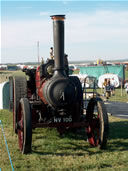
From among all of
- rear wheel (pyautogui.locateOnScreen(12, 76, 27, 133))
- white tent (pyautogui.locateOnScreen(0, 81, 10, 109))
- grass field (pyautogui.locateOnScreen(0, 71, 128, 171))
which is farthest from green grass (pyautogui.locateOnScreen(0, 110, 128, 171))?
white tent (pyautogui.locateOnScreen(0, 81, 10, 109))

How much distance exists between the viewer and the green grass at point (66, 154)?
5801mm

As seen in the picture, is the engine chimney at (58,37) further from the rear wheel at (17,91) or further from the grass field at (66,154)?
the rear wheel at (17,91)

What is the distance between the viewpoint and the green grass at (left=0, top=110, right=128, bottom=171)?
5.80 m

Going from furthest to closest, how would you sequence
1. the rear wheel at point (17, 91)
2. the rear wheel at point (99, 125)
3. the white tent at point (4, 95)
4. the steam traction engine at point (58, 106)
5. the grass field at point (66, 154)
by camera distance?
1. the white tent at point (4, 95)
2. the rear wheel at point (17, 91)
3. the rear wheel at point (99, 125)
4. the steam traction engine at point (58, 106)
5. the grass field at point (66, 154)

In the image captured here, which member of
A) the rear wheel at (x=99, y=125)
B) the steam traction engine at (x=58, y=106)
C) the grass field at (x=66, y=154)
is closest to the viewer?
the grass field at (x=66, y=154)

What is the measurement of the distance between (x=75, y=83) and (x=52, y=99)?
0.99 meters

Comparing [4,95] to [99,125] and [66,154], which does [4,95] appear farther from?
[66,154]

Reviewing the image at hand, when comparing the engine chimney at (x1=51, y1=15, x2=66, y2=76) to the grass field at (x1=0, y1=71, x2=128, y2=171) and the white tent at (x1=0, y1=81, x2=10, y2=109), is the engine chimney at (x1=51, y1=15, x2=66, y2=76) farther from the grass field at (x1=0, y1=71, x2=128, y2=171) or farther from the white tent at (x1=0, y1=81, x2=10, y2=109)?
the white tent at (x1=0, y1=81, x2=10, y2=109)

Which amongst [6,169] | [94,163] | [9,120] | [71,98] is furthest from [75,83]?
[9,120]

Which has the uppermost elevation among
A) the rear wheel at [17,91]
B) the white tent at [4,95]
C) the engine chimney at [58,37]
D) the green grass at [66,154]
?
the engine chimney at [58,37]

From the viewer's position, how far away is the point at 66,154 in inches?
261

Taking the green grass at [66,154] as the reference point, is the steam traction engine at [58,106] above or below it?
above

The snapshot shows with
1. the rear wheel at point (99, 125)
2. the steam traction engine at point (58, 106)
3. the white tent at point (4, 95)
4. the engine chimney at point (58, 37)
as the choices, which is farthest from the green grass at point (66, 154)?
the white tent at point (4, 95)

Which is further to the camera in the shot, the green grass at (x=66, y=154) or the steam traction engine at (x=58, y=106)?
the steam traction engine at (x=58, y=106)
